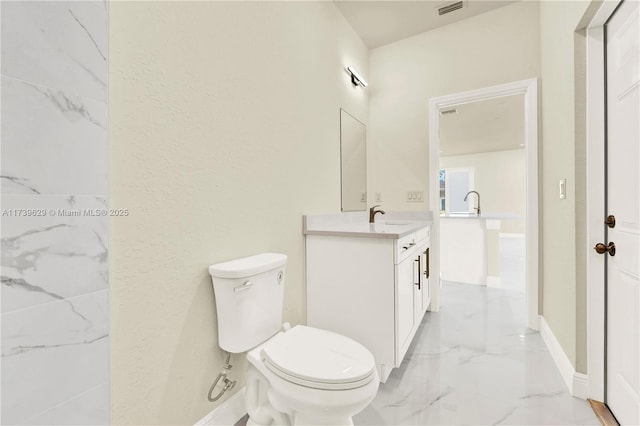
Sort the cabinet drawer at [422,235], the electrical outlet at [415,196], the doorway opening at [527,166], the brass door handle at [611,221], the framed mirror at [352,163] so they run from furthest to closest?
1. the electrical outlet at [415,196]
2. the framed mirror at [352,163]
3. the doorway opening at [527,166]
4. the cabinet drawer at [422,235]
5. the brass door handle at [611,221]

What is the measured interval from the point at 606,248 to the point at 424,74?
2.09 m

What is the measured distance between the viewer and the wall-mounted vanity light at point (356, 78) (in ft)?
8.41

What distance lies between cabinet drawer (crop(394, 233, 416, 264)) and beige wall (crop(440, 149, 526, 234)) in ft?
23.6

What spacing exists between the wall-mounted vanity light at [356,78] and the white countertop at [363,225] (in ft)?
4.08

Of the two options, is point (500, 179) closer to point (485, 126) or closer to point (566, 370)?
point (485, 126)

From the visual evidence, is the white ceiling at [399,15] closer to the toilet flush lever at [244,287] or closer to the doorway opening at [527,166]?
the doorway opening at [527,166]

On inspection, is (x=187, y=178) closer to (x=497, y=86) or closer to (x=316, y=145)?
(x=316, y=145)

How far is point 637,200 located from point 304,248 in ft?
5.23

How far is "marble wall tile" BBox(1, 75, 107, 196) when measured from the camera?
2.35ft

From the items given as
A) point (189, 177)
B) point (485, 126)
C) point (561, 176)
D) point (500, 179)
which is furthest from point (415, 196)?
point (500, 179)

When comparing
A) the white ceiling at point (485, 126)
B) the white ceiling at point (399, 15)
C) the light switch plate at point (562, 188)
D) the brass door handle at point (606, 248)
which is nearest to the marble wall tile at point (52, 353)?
the brass door handle at point (606, 248)

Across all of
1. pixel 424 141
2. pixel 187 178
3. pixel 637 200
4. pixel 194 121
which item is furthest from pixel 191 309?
pixel 424 141

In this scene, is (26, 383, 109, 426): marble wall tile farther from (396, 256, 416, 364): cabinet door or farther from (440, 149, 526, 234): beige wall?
(440, 149, 526, 234): beige wall

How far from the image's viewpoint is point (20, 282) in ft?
2.40
